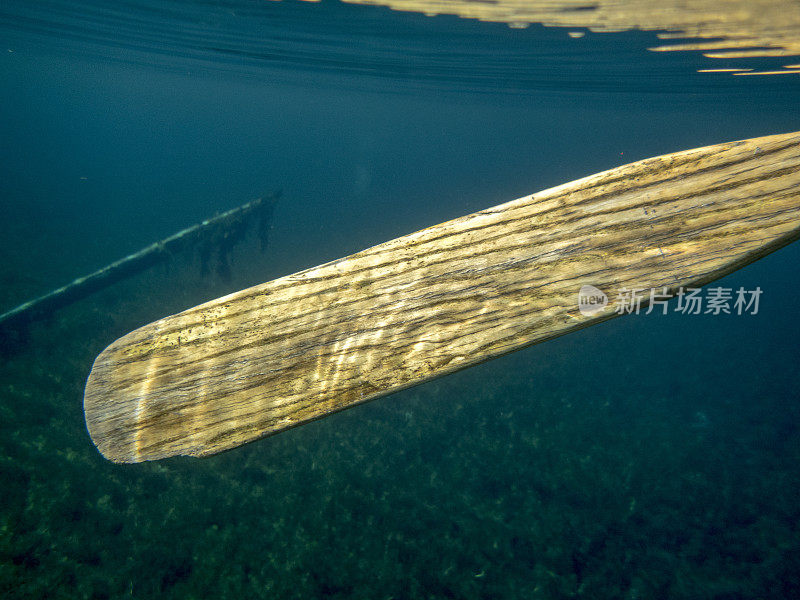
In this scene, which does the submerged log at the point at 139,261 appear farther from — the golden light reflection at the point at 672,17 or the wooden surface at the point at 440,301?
the wooden surface at the point at 440,301

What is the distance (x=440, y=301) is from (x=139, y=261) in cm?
1329

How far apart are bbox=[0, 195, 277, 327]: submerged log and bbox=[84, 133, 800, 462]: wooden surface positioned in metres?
11.6

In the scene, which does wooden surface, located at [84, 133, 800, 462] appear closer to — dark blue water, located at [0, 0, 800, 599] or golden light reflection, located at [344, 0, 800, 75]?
dark blue water, located at [0, 0, 800, 599]

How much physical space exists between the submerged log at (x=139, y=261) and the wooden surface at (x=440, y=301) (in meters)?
11.6

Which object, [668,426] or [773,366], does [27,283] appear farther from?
[773,366]

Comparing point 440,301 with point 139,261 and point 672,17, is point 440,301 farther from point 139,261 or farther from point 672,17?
point 139,261

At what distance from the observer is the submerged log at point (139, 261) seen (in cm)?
898

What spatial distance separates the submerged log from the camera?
353 inches

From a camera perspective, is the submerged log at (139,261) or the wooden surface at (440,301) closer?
the wooden surface at (440,301)

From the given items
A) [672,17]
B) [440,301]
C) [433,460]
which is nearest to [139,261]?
[433,460]

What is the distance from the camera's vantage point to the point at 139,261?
11.0 m

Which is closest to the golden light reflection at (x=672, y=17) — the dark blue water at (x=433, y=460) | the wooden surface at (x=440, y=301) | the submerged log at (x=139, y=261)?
the dark blue water at (x=433, y=460)

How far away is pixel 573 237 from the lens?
0.68 meters

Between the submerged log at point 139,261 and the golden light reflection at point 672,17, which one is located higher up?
the golden light reflection at point 672,17
